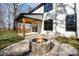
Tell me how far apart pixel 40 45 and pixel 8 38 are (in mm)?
729

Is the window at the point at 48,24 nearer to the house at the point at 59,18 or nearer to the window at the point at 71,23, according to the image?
the house at the point at 59,18

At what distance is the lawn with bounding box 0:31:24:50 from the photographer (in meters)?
4.17

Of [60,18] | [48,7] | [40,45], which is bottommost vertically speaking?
[40,45]

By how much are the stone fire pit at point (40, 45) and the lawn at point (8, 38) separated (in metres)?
0.32

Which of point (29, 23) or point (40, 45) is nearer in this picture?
point (40, 45)

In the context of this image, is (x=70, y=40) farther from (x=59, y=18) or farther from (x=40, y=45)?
(x=40, y=45)

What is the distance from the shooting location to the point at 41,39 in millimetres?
4188

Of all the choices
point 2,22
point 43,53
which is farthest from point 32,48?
point 2,22

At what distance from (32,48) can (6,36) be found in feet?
2.10

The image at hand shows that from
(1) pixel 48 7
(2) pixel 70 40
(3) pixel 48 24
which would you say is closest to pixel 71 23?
(2) pixel 70 40

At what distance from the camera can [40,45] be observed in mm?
4098

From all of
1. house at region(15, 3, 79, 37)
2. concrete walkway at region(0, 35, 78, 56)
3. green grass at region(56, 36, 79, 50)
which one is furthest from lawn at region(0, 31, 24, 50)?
green grass at region(56, 36, 79, 50)

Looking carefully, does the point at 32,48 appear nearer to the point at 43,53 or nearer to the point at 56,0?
the point at 43,53

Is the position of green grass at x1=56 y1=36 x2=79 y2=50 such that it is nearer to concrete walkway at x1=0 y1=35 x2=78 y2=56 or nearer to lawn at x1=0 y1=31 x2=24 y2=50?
concrete walkway at x1=0 y1=35 x2=78 y2=56
